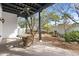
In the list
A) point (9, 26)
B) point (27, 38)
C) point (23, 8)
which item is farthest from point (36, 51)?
point (23, 8)

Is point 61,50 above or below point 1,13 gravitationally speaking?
below

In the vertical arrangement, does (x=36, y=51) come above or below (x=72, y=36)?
below

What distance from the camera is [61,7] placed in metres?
4.58

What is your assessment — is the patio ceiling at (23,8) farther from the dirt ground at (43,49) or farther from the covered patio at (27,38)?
the dirt ground at (43,49)

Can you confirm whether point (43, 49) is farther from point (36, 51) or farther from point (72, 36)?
point (72, 36)

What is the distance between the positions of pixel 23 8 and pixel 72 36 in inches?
42.1

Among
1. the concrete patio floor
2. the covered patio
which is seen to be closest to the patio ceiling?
the covered patio

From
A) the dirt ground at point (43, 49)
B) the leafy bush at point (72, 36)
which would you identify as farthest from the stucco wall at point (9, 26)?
the leafy bush at point (72, 36)

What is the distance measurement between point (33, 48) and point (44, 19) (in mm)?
593

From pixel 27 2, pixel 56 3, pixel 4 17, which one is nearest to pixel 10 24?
pixel 4 17

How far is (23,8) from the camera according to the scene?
4641 mm

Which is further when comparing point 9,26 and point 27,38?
point 27,38

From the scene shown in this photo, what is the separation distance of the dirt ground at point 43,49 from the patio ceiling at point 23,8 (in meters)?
0.51

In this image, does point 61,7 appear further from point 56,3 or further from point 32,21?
point 32,21
